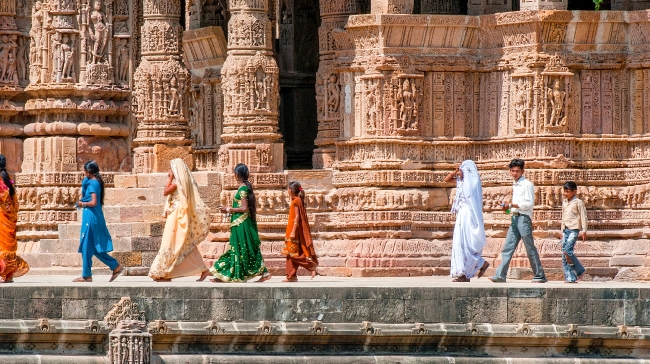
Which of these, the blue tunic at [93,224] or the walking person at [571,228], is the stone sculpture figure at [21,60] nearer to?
the blue tunic at [93,224]

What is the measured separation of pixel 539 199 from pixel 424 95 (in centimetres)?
238

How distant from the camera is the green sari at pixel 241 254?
1131 inches

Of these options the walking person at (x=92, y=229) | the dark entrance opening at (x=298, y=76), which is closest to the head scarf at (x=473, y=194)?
the walking person at (x=92, y=229)

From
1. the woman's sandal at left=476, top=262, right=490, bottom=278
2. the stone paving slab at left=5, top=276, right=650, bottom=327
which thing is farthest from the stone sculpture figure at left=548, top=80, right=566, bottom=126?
the stone paving slab at left=5, top=276, right=650, bottom=327

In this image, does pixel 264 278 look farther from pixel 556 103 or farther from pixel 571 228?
pixel 556 103

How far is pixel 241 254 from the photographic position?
28750 millimetres

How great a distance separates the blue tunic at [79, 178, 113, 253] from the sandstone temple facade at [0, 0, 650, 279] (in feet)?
9.53

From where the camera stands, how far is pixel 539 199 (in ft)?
103

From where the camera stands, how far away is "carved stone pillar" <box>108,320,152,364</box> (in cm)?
2491

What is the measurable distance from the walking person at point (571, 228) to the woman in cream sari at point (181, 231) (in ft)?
15.8

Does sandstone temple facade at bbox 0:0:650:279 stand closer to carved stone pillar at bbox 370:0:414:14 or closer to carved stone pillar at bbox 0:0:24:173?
carved stone pillar at bbox 370:0:414:14

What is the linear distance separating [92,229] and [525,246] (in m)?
5.83

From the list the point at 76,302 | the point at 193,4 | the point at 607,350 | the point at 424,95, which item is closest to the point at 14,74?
the point at 193,4

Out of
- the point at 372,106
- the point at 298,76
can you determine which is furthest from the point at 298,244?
the point at 298,76
